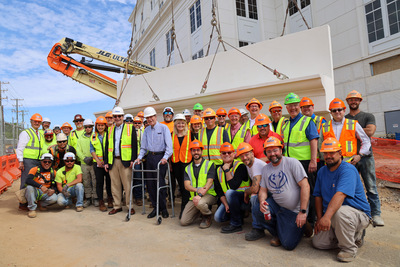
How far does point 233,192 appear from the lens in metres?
3.17

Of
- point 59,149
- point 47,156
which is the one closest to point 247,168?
point 47,156

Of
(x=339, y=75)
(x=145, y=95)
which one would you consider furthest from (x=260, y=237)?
(x=339, y=75)

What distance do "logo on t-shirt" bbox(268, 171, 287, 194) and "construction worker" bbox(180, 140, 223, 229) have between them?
0.89 metres

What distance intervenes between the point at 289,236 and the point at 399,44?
33.2 ft

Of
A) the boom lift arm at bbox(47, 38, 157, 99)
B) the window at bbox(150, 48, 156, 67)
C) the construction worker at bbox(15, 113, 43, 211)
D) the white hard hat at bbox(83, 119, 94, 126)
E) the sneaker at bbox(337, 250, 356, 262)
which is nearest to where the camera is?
the sneaker at bbox(337, 250, 356, 262)

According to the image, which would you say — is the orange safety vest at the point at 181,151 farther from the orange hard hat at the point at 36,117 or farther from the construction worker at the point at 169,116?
the orange hard hat at the point at 36,117

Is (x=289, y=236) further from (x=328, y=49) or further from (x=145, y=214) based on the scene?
(x=328, y=49)

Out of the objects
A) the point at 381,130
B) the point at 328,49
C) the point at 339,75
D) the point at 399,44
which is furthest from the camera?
the point at 339,75

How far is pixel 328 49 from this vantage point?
5.14 m

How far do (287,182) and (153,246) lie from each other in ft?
5.23

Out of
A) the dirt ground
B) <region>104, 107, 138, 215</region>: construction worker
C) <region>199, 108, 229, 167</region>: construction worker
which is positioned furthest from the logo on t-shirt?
<region>104, 107, 138, 215</region>: construction worker

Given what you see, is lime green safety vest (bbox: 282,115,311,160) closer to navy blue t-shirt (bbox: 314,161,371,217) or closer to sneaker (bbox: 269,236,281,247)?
navy blue t-shirt (bbox: 314,161,371,217)

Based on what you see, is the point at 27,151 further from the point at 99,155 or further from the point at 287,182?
the point at 287,182

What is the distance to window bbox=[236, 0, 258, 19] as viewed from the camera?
Result: 1268cm
